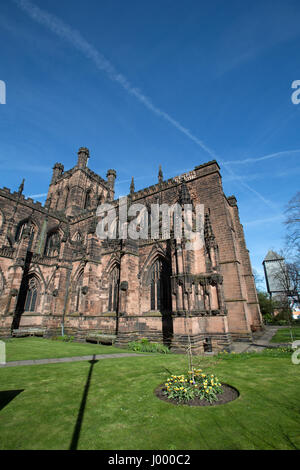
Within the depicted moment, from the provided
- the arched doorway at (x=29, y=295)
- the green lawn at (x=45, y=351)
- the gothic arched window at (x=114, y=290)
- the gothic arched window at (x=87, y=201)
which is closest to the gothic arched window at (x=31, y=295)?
the arched doorway at (x=29, y=295)

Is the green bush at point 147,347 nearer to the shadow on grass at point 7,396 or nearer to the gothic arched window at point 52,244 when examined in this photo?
the shadow on grass at point 7,396

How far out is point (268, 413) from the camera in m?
4.62

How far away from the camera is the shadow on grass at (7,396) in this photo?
16.8ft

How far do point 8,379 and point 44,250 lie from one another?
2385 cm

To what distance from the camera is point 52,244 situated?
2977 centimetres

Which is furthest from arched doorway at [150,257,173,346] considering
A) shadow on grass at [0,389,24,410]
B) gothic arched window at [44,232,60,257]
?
gothic arched window at [44,232,60,257]

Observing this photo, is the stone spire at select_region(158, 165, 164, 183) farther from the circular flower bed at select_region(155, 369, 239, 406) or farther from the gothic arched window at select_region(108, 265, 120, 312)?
the circular flower bed at select_region(155, 369, 239, 406)

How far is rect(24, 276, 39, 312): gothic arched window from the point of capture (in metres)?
22.8

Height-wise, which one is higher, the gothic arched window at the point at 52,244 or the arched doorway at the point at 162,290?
the gothic arched window at the point at 52,244

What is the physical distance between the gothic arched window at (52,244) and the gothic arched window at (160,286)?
15972mm

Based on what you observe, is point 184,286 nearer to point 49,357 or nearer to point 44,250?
point 49,357

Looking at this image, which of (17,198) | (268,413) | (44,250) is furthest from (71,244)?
(268,413)

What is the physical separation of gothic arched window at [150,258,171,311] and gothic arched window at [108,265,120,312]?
139 inches

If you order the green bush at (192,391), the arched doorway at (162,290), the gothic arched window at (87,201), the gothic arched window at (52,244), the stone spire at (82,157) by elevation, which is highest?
the stone spire at (82,157)
